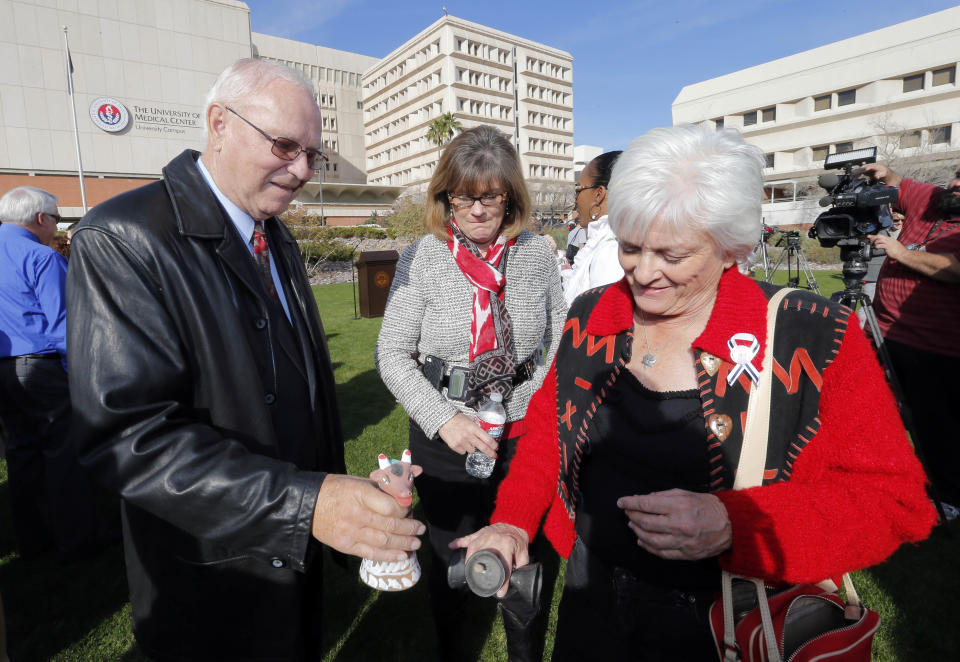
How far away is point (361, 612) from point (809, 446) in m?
2.89

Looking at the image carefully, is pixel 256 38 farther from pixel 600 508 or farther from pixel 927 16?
pixel 600 508

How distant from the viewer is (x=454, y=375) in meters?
2.62

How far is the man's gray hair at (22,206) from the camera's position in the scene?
150 inches

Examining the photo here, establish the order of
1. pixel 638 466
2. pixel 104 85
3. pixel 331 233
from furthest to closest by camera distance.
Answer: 1. pixel 104 85
2. pixel 331 233
3. pixel 638 466

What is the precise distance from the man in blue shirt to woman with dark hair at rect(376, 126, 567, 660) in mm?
2841

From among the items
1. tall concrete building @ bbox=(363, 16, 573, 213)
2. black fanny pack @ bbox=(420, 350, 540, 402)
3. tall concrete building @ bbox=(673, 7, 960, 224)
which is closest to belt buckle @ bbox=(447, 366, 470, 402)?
A: black fanny pack @ bbox=(420, 350, 540, 402)

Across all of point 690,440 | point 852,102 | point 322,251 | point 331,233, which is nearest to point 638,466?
point 690,440

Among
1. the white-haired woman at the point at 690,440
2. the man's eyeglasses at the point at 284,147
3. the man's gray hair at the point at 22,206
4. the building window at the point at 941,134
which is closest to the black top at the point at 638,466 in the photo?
the white-haired woman at the point at 690,440

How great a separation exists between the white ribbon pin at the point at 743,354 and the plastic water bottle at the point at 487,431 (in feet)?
3.90


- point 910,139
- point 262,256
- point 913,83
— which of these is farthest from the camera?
point 913,83

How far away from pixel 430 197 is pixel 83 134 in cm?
5259

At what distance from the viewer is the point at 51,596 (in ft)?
11.4

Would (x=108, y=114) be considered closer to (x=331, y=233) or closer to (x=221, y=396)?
(x=331, y=233)

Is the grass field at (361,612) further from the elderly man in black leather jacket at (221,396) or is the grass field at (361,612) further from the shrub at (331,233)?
the shrub at (331,233)
